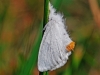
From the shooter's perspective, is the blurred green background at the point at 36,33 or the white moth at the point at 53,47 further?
the blurred green background at the point at 36,33

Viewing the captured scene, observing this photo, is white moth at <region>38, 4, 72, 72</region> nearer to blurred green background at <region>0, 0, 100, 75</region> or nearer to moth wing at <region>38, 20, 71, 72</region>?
moth wing at <region>38, 20, 71, 72</region>

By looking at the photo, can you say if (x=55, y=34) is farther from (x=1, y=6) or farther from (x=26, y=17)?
(x=26, y=17)

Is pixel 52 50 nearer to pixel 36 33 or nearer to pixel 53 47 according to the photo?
pixel 53 47

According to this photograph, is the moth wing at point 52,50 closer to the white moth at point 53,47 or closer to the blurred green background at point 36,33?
the white moth at point 53,47

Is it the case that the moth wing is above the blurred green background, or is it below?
above

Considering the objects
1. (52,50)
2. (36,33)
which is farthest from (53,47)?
(36,33)

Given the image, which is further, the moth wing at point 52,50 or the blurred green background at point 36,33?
the blurred green background at point 36,33

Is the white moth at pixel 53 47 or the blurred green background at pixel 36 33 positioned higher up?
the white moth at pixel 53 47

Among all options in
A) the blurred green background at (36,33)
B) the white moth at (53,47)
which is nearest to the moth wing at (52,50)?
the white moth at (53,47)

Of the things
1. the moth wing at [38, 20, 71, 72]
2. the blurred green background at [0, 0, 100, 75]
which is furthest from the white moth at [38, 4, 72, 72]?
the blurred green background at [0, 0, 100, 75]
